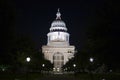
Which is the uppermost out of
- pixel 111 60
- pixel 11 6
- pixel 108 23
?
pixel 11 6

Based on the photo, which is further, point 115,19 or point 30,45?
point 30,45

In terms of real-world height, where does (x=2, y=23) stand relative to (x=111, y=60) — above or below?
above

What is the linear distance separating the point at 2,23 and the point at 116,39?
369 inches

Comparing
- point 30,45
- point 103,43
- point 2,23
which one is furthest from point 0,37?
point 30,45

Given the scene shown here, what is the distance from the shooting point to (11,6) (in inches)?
1378

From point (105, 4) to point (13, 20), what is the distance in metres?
7.93

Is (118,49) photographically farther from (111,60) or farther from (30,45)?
(30,45)

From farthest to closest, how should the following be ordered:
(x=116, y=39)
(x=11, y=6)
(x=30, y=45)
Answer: (x=30, y=45), (x=11, y=6), (x=116, y=39)

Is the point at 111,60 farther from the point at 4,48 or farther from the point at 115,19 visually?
the point at 4,48

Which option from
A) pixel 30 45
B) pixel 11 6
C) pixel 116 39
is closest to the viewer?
pixel 116 39

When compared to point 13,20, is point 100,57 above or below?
below

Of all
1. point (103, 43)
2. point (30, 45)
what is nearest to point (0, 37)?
point (103, 43)

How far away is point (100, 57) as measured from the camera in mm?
35062

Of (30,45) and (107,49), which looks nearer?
(107,49)
